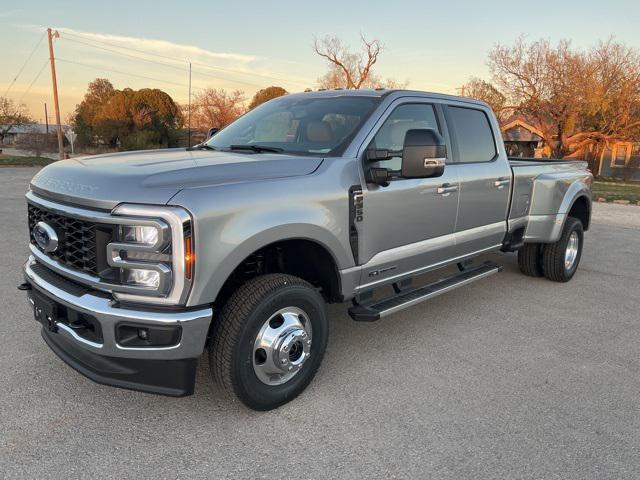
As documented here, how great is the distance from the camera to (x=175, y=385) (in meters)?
2.70

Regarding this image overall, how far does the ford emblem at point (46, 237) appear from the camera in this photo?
9.63 feet

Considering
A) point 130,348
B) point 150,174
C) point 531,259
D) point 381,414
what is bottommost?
point 381,414

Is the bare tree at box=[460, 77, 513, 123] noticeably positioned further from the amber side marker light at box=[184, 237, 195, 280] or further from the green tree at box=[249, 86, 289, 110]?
the amber side marker light at box=[184, 237, 195, 280]

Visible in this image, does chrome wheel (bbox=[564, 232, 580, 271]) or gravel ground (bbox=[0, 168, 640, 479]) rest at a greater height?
chrome wheel (bbox=[564, 232, 580, 271])

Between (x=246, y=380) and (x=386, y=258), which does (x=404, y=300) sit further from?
(x=246, y=380)

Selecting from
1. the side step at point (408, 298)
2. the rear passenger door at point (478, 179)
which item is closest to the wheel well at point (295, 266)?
the side step at point (408, 298)

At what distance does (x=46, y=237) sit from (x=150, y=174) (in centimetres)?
85

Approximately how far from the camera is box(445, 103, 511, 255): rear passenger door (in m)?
4.53

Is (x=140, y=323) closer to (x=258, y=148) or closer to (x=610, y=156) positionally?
(x=258, y=148)

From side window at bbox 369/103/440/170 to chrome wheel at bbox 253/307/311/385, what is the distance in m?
1.23

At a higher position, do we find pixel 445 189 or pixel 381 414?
pixel 445 189

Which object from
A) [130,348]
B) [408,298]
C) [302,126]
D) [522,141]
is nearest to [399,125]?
[302,126]

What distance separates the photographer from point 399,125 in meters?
3.96

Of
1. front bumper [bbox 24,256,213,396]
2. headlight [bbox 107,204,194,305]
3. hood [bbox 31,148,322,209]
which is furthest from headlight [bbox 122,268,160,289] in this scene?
hood [bbox 31,148,322,209]
